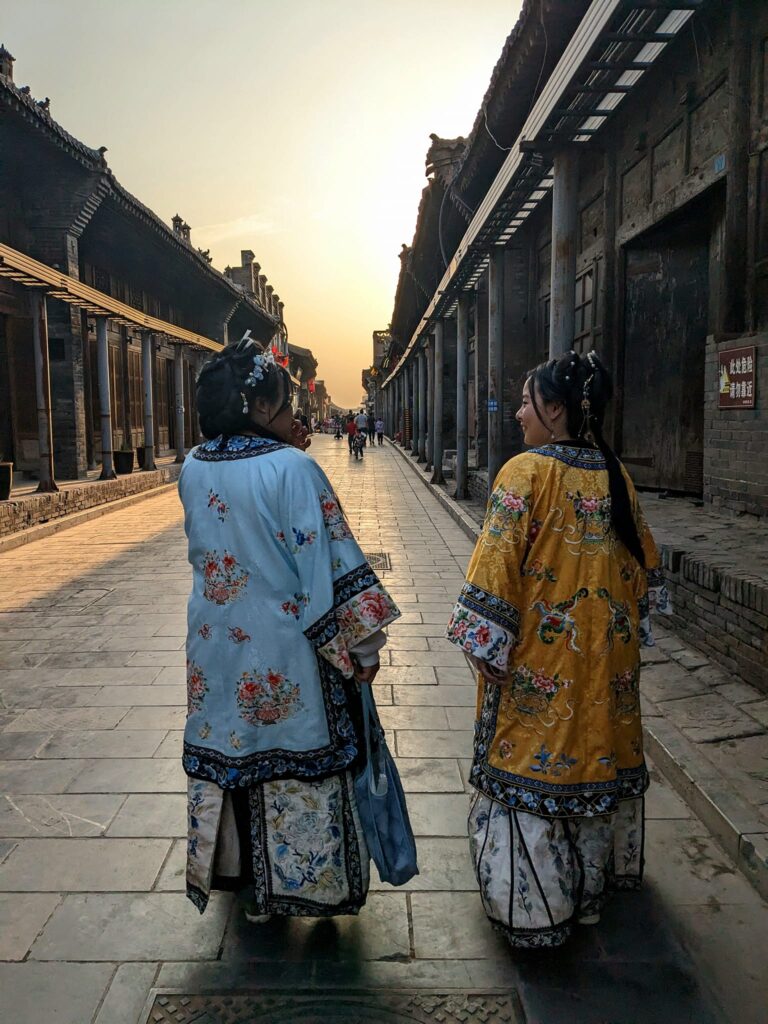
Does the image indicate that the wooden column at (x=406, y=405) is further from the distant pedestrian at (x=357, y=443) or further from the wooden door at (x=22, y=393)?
the wooden door at (x=22, y=393)

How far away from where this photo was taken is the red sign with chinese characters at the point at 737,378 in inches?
242

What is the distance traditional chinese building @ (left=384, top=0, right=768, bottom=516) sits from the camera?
604 cm

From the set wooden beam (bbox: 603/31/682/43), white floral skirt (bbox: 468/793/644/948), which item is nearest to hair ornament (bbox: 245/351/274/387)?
white floral skirt (bbox: 468/793/644/948)

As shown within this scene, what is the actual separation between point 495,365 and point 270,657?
29.3 ft

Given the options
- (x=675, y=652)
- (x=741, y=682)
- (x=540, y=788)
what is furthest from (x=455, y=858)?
(x=675, y=652)

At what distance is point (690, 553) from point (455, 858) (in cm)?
296

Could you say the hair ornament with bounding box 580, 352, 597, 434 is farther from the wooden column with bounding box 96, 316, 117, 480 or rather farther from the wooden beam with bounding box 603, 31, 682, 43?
the wooden column with bounding box 96, 316, 117, 480

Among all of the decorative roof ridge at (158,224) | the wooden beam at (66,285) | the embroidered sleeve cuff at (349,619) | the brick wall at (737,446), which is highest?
the decorative roof ridge at (158,224)

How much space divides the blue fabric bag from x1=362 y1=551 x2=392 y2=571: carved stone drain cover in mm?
5805

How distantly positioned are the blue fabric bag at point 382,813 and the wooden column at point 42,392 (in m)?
10.9

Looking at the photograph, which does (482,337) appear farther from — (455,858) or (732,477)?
(455,858)

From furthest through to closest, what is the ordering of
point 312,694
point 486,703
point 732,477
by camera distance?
1. point 732,477
2. point 486,703
3. point 312,694

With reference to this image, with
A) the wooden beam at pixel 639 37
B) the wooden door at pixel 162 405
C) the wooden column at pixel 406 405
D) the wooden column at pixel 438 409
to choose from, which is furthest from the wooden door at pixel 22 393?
the wooden column at pixel 406 405

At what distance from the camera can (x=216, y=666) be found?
231 centimetres
